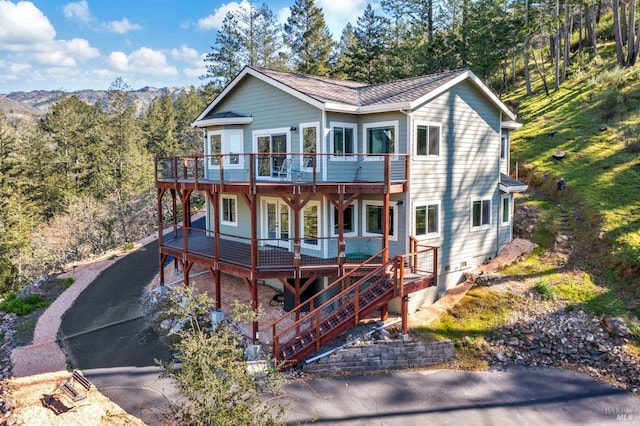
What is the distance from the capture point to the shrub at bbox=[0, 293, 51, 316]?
1783cm

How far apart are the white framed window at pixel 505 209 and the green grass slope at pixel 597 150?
324 cm

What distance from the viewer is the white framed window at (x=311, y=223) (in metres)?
15.4

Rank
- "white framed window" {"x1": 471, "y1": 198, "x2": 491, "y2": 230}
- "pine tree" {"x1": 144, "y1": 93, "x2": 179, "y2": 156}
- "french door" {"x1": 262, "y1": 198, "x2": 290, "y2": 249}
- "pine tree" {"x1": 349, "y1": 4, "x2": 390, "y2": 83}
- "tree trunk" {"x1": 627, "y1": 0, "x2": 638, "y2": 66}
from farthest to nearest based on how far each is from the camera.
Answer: "pine tree" {"x1": 144, "y1": 93, "x2": 179, "y2": 156}, "pine tree" {"x1": 349, "y1": 4, "x2": 390, "y2": 83}, "tree trunk" {"x1": 627, "y1": 0, "x2": 638, "y2": 66}, "white framed window" {"x1": 471, "y1": 198, "x2": 491, "y2": 230}, "french door" {"x1": 262, "y1": 198, "x2": 290, "y2": 249}

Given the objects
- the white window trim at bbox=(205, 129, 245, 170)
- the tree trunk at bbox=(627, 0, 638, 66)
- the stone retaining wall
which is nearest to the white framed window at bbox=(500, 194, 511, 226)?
the stone retaining wall

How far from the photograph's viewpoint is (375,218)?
15.6 m

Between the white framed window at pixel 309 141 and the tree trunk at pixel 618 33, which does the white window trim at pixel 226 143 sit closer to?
the white framed window at pixel 309 141

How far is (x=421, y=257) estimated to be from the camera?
1528cm

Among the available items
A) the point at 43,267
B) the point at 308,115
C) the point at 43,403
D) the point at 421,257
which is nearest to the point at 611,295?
the point at 421,257

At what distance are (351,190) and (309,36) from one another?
28.9 meters

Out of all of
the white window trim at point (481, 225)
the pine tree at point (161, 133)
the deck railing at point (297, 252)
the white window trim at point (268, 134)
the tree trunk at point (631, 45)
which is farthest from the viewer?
the pine tree at point (161, 133)

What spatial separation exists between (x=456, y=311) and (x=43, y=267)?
26.1 meters

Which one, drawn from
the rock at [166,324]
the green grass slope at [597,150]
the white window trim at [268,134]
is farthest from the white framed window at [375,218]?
the green grass slope at [597,150]

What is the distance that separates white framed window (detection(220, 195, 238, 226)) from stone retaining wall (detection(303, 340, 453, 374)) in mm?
8698

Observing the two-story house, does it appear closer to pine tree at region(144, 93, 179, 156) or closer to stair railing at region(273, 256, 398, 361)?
stair railing at region(273, 256, 398, 361)
